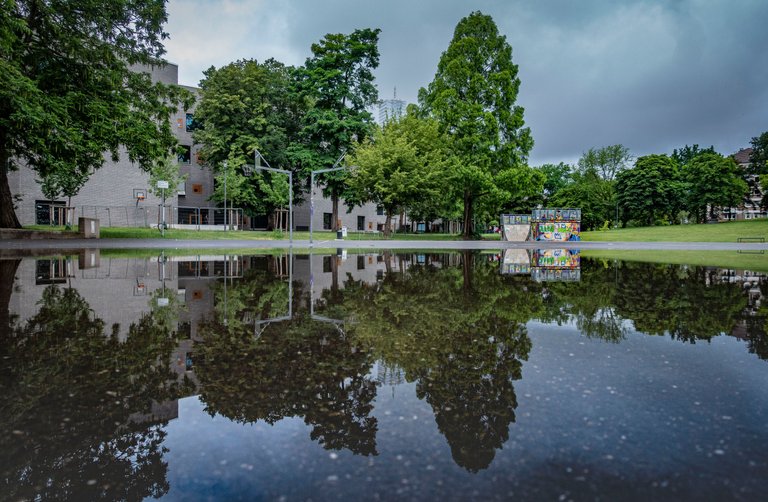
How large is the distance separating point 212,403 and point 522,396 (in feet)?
6.57

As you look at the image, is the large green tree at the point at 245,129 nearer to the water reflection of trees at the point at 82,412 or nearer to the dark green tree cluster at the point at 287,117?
the dark green tree cluster at the point at 287,117

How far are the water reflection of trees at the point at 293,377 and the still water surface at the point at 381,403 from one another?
0.06 ft

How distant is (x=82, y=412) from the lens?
285 cm

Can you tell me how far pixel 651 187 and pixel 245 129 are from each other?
60.0 m

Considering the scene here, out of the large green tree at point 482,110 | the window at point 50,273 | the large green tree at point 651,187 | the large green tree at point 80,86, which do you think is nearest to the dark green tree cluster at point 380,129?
the large green tree at point 482,110

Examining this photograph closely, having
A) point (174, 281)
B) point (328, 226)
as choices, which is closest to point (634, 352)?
point (174, 281)

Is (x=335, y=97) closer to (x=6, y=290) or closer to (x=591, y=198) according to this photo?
(x=6, y=290)

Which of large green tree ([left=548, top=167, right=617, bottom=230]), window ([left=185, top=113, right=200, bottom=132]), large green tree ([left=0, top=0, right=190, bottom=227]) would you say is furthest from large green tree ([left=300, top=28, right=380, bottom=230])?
large green tree ([left=548, top=167, right=617, bottom=230])

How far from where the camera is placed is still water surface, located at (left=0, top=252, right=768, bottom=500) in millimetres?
2104

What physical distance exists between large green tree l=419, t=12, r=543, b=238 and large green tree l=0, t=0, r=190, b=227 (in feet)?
78.0

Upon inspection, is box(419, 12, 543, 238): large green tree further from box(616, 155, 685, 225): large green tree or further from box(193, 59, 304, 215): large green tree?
box(616, 155, 685, 225): large green tree

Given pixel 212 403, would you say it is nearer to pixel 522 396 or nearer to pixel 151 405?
pixel 151 405

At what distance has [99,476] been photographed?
7.16 ft

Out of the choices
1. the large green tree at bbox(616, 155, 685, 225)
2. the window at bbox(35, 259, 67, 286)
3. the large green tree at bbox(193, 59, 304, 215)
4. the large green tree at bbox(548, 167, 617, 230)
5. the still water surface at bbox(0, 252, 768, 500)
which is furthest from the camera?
the large green tree at bbox(548, 167, 617, 230)
